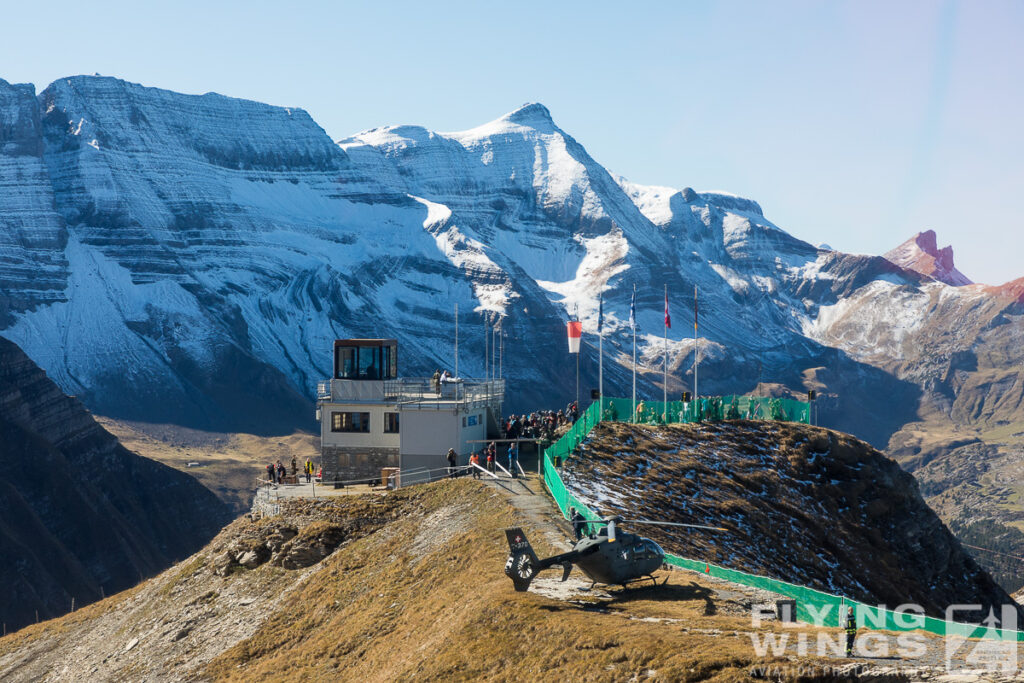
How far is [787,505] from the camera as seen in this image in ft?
216

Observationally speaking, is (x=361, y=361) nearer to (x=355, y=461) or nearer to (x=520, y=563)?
(x=355, y=461)

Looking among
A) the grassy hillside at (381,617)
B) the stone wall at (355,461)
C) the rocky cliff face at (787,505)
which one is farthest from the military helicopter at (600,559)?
the stone wall at (355,461)

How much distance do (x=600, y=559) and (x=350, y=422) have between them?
33704mm

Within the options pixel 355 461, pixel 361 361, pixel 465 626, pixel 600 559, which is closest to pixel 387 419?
pixel 355 461

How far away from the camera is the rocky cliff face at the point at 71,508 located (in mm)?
140000

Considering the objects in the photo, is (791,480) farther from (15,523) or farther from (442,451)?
(15,523)

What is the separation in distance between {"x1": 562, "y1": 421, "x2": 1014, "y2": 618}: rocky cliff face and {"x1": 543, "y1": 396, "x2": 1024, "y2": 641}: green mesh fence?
1.32 meters

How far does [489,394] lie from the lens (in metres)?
68.8

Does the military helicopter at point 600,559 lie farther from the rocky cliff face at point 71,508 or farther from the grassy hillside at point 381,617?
the rocky cliff face at point 71,508

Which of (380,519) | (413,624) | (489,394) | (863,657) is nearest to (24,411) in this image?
(489,394)

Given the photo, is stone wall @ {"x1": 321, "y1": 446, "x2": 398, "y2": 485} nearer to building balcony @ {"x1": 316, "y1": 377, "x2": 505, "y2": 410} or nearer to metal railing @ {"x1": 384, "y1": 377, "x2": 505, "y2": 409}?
building balcony @ {"x1": 316, "y1": 377, "x2": 505, "y2": 410}

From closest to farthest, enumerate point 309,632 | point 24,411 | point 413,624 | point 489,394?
1. point 413,624
2. point 309,632
3. point 489,394
4. point 24,411

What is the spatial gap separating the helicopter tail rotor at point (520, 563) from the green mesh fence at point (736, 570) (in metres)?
6.64

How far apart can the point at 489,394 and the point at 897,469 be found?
32412mm
